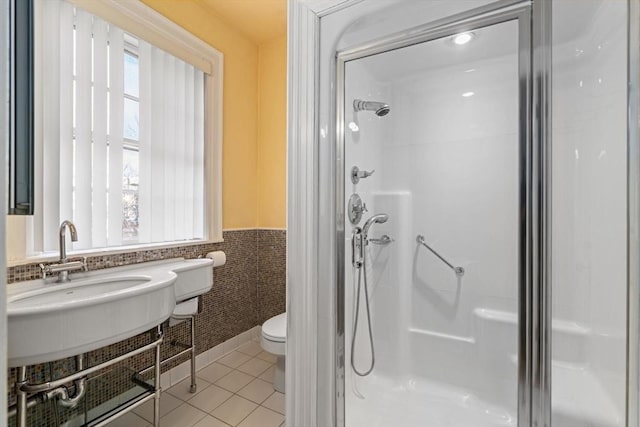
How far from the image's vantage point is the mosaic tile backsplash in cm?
119

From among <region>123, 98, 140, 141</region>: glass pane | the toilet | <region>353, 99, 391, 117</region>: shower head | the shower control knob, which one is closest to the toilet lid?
the toilet

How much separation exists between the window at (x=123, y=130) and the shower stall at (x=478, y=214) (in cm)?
122

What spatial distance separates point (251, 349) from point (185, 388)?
59cm

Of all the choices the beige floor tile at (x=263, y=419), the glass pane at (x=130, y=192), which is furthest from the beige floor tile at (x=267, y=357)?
the glass pane at (x=130, y=192)

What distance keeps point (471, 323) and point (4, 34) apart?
1999mm

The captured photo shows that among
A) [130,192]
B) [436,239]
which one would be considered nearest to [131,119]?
[130,192]

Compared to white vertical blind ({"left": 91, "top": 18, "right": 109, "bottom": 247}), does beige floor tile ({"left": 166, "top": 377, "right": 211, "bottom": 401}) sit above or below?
below

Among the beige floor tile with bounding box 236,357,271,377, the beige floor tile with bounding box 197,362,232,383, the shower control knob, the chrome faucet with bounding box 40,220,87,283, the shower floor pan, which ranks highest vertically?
the shower control knob

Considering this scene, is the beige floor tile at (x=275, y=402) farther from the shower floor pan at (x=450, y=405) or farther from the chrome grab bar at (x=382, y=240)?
the chrome grab bar at (x=382, y=240)

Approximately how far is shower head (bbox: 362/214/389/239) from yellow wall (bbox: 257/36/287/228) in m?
0.97

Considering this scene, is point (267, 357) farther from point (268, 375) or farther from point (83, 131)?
point (83, 131)

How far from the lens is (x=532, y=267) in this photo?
904 millimetres

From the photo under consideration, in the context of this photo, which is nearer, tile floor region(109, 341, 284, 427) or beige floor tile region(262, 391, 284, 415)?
tile floor region(109, 341, 284, 427)

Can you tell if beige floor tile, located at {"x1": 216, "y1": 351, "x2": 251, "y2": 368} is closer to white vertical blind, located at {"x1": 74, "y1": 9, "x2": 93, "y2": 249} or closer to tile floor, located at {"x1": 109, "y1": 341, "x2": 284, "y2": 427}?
tile floor, located at {"x1": 109, "y1": 341, "x2": 284, "y2": 427}
